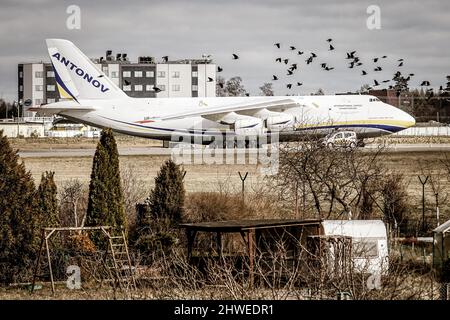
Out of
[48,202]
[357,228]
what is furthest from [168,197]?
[357,228]

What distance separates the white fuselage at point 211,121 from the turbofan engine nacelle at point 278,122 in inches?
7.8

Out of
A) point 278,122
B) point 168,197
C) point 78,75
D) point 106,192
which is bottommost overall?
point 168,197

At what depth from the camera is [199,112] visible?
198 ft

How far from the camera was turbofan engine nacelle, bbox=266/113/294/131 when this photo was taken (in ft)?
193

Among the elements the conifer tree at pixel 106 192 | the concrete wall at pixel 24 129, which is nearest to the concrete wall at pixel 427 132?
the concrete wall at pixel 24 129

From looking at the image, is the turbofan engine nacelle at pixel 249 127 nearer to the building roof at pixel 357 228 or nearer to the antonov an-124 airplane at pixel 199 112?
the antonov an-124 airplane at pixel 199 112

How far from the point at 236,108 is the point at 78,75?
11.5 m

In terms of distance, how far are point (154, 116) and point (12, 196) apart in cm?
3572

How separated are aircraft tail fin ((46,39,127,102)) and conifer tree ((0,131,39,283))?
38.5 m

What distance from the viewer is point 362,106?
58.9 meters

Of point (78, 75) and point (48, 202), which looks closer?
point (48, 202)

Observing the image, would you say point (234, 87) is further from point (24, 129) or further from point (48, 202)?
point (48, 202)

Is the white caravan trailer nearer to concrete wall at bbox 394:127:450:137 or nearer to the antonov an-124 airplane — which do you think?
the antonov an-124 airplane

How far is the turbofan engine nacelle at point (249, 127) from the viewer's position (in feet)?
193
